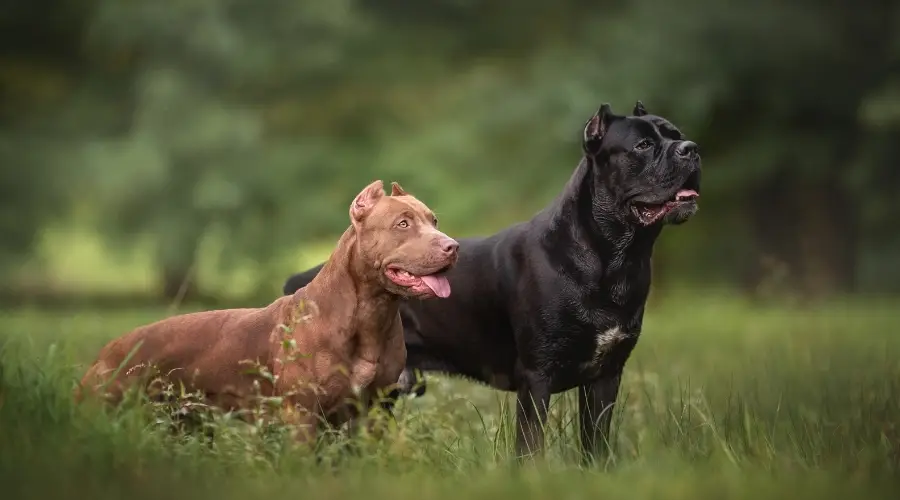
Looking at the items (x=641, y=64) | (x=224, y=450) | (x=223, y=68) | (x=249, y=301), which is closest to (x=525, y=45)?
(x=641, y=64)

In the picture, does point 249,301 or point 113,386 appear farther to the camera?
point 249,301

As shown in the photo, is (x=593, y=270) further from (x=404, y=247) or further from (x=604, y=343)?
(x=404, y=247)

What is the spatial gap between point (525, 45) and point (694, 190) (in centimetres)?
1336

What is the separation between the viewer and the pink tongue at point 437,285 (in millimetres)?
5242

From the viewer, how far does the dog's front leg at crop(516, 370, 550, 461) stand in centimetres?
567

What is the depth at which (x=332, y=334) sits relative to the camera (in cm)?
528

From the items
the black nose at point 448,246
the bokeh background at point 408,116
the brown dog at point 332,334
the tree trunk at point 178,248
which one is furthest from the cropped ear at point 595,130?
the tree trunk at point 178,248

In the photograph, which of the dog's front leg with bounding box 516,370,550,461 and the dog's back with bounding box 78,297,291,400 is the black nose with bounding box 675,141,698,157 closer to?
the dog's front leg with bounding box 516,370,550,461

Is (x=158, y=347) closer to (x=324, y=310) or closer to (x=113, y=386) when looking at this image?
(x=113, y=386)

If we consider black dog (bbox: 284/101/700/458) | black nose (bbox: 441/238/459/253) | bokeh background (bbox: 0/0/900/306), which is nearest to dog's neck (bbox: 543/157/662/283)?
black dog (bbox: 284/101/700/458)

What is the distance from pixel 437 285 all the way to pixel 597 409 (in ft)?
4.13

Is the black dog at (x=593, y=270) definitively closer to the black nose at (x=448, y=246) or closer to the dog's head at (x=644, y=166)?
the dog's head at (x=644, y=166)

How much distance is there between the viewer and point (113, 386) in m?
5.68

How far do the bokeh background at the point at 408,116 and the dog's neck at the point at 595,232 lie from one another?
9.96m
